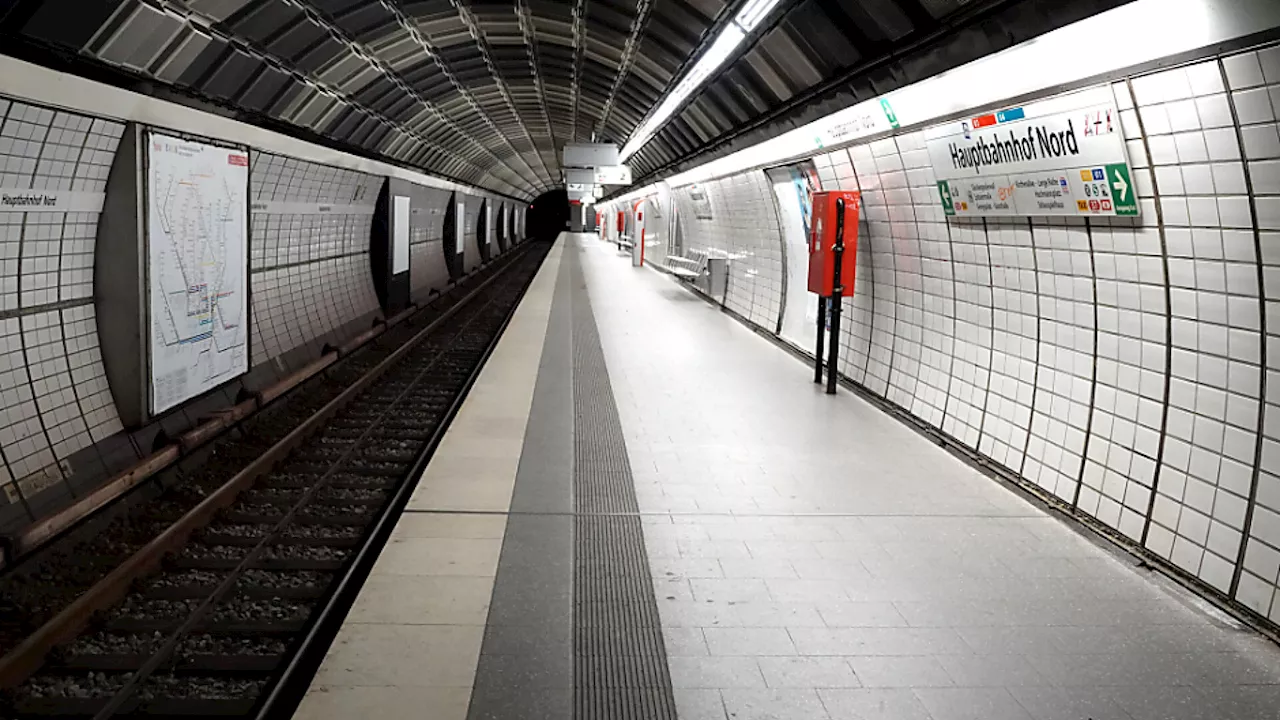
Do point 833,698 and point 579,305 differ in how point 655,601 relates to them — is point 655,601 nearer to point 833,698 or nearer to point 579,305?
point 833,698

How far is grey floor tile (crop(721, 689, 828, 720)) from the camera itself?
3273 mm

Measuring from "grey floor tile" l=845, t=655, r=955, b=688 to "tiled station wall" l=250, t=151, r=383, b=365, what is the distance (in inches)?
302

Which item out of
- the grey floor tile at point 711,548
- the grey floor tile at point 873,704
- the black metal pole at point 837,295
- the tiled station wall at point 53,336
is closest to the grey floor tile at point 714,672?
the grey floor tile at point 873,704

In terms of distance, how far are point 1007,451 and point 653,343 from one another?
22.3ft

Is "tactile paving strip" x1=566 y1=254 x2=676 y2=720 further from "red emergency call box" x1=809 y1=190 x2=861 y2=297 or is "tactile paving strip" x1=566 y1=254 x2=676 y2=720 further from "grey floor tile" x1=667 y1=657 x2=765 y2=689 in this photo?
"red emergency call box" x1=809 y1=190 x2=861 y2=297

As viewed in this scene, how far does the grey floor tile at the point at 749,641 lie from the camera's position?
3.78 metres

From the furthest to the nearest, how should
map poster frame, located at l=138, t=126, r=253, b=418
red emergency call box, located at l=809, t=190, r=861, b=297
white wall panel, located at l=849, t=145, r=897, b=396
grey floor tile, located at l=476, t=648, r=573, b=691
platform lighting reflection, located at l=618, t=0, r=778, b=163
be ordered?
red emergency call box, located at l=809, t=190, r=861, b=297
white wall panel, located at l=849, t=145, r=897, b=396
platform lighting reflection, located at l=618, t=0, r=778, b=163
map poster frame, located at l=138, t=126, r=253, b=418
grey floor tile, located at l=476, t=648, r=573, b=691

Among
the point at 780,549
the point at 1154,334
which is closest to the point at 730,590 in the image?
the point at 780,549

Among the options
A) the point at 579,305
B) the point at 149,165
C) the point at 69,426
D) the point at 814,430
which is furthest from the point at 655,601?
the point at 579,305

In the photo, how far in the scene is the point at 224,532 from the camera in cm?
605

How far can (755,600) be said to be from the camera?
4.29 meters

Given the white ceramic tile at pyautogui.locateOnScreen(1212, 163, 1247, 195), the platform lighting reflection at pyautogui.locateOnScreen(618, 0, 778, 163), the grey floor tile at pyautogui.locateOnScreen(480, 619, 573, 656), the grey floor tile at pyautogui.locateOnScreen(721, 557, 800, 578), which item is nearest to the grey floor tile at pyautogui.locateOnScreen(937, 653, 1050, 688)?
the grey floor tile at pyautogui.locateOnScreen(721, 557, 800, 578)

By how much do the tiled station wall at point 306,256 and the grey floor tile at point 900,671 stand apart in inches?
302

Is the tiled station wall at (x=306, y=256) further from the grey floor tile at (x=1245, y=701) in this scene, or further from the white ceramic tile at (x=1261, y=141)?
the grey floor tile at (x=1245, y=701)
